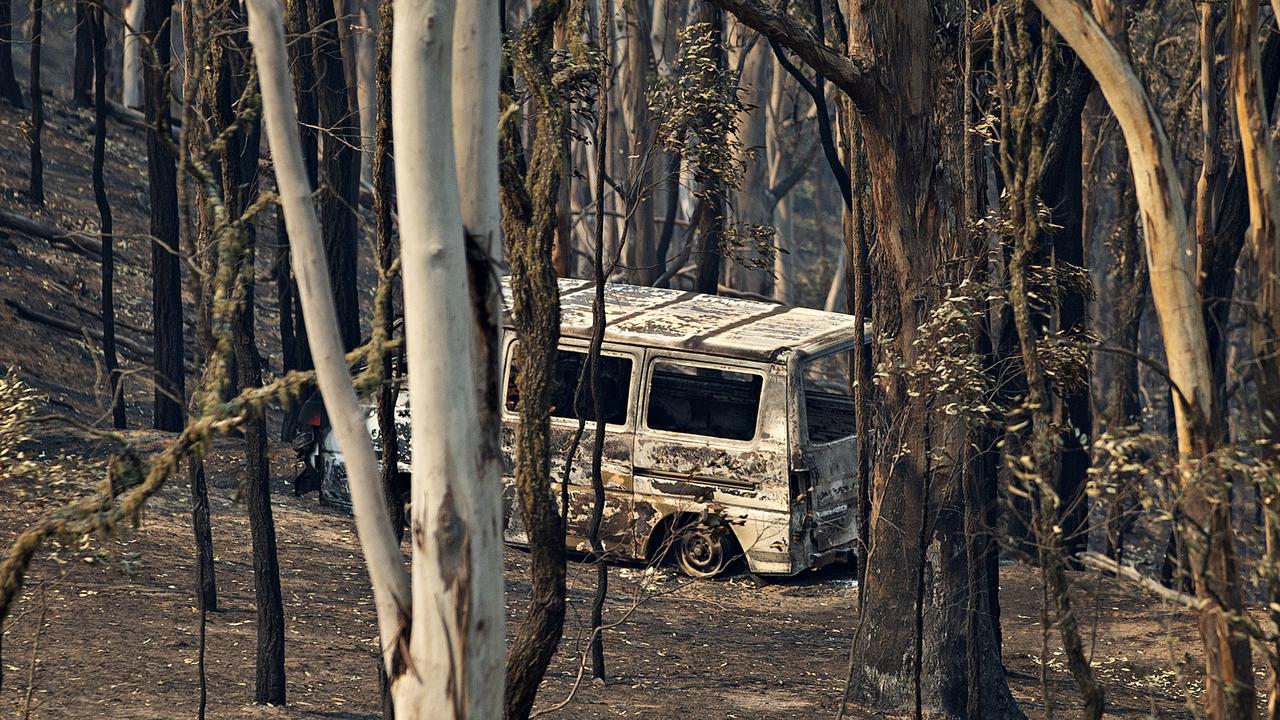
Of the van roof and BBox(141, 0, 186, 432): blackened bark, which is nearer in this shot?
the van roof

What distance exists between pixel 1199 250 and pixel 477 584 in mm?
8381

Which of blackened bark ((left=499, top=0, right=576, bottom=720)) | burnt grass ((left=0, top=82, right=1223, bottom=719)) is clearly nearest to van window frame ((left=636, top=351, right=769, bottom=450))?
burnt grass ((left=0, top=82, right=1223, bottom=719))

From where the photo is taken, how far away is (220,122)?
8148 millimetres

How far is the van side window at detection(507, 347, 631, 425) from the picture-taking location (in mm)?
11602

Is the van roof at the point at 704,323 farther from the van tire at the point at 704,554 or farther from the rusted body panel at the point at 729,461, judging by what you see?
the van tire at the point at 704,554

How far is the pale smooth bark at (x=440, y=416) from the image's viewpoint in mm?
5145

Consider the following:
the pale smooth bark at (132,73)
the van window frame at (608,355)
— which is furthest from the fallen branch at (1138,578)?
the pale smooth bark at (132,73)

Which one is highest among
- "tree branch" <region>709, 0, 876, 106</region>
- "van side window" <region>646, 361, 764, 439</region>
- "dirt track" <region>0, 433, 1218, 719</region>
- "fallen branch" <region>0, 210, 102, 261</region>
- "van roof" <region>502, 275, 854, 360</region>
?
"tree branch" <region>709, 0, 876, 106</region>

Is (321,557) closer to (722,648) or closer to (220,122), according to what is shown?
(722,648)

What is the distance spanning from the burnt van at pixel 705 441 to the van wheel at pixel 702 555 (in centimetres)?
1

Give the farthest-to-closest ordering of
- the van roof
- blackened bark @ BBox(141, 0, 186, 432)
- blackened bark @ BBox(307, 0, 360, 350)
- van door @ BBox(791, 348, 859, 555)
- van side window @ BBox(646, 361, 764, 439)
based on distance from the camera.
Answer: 1. blackened bark @ BBox(141, 0, 186, 432)
2. blackened bark @ BBox(307, 0, 360, 350)
3. van side window @ BBox(646, 361, 764, 439)
4. the van roof
5. van door @ BBox(791, 348, 859, 555)

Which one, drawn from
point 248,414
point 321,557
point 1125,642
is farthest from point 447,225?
point 1125,642

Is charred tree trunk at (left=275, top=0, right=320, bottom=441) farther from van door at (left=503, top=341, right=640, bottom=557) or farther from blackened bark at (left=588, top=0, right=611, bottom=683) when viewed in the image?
blackened bark at (left=588, top=0, right=611, bottom=683)

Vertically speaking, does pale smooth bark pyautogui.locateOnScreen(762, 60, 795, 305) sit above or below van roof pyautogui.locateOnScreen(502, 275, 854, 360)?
above
